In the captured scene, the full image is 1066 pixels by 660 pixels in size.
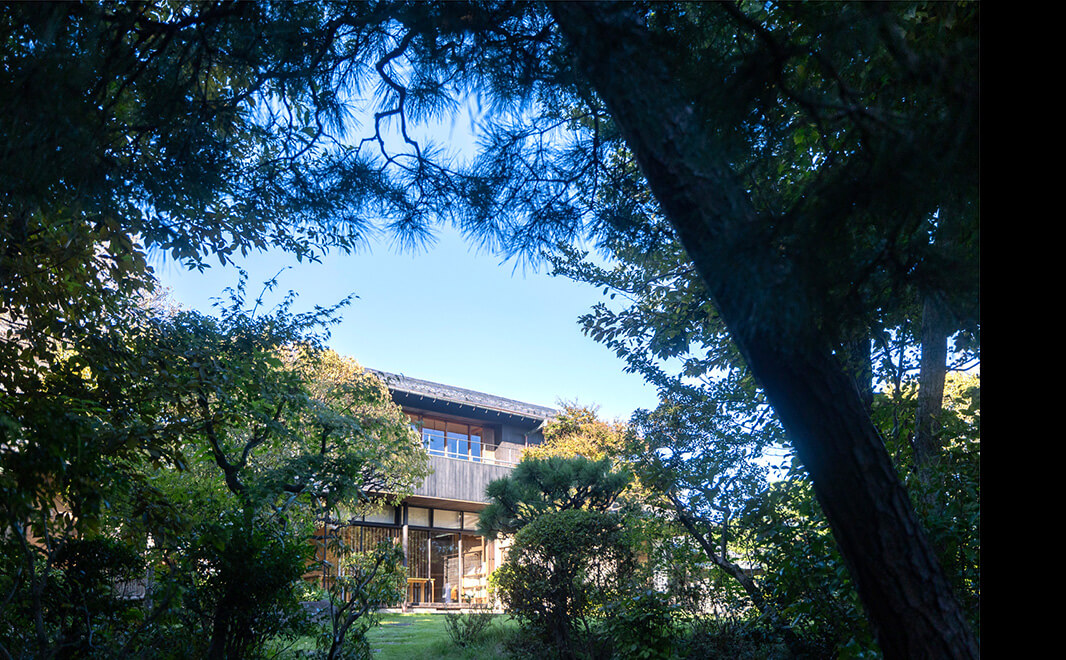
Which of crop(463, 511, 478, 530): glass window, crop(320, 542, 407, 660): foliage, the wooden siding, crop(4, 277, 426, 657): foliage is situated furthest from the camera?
crop(463, 511, 478, 530): glass window

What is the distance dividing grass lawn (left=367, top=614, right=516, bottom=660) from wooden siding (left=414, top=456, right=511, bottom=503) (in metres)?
5.75

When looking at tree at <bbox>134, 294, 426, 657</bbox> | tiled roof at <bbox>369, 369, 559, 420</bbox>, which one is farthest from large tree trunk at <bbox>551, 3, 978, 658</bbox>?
tiled roof at <bbox>369, 369, 559, 420</bbox>

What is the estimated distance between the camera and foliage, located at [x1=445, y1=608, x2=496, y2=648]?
7.52m

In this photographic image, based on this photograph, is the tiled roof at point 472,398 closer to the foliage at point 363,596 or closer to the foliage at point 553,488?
the foliage at point 553,488

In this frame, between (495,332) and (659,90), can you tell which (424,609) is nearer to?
(495,332)

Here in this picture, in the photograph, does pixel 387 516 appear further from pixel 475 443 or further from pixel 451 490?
pixel 475 443

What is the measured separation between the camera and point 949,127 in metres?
1.40

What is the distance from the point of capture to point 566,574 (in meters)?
6.16

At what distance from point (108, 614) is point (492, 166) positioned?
4485 mm

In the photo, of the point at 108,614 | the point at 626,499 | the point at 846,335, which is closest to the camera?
the point at 846,335

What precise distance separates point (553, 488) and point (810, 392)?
6171mm

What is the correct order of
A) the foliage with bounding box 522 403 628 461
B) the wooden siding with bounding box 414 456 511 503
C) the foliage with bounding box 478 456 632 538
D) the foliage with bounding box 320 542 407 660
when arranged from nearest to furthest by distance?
the foliage with bounding box 320 542 407 660 → the foliage with bounding box 478 456 632 538 → the foliage with bounding box 522 403 628 461 → the wooden siding with bounding box 414 456 511 503

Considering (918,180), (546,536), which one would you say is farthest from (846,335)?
(546,536)

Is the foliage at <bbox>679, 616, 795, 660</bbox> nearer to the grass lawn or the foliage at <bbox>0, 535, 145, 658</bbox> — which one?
the grass lawn
